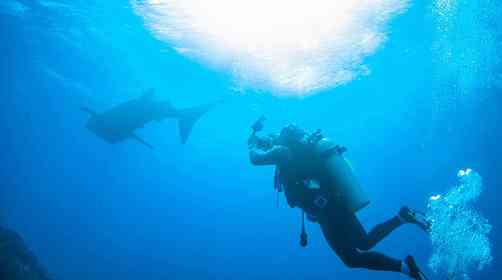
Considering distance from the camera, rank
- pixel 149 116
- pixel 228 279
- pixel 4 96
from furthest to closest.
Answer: pixel 228 279, pixel 4 96, pixel 149 116

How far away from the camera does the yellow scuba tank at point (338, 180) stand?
244 inches

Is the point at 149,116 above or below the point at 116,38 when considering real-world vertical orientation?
below

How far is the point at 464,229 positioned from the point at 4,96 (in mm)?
39637

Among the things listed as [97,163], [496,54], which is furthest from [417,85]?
[97,163]

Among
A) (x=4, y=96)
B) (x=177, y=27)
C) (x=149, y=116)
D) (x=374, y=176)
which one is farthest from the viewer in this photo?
(x=374, y=176)

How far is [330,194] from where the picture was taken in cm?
625

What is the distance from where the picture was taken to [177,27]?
1848 cm

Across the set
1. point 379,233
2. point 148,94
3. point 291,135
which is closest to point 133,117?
point 148,94

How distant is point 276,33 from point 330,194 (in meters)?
13.4

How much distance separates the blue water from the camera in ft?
74.0

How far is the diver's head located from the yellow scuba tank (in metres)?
0.34

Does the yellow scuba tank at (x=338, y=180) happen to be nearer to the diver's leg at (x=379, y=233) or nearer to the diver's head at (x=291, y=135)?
the diver's head at (x=291, y=135)

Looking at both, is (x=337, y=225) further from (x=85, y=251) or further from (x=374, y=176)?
(x=85, y=251)

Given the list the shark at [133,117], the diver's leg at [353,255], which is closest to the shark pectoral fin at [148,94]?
the shark at [133,117]
